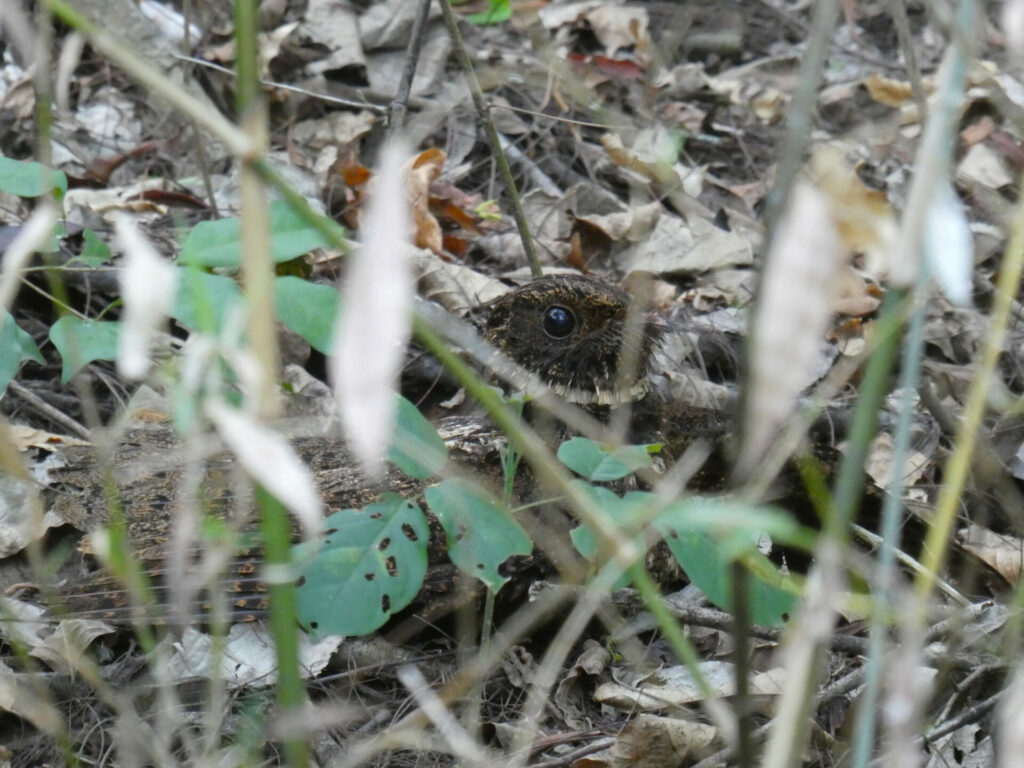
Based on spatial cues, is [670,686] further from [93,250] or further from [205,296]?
[205,296]

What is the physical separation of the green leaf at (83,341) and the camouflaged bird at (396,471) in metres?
1.07

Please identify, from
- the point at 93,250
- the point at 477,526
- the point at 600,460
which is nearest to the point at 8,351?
the point at 93,250

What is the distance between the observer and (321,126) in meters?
4.95

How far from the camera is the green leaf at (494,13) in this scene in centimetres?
513

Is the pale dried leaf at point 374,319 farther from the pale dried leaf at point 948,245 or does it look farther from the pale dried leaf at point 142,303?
the pale dried leaf at point 948,245

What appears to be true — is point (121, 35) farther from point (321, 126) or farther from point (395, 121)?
point (395, 121)

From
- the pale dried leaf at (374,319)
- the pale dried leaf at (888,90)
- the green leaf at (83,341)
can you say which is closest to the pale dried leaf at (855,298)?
the pale dried leaf at (888,90)

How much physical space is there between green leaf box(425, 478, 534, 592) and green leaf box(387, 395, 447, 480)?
53 millimetres

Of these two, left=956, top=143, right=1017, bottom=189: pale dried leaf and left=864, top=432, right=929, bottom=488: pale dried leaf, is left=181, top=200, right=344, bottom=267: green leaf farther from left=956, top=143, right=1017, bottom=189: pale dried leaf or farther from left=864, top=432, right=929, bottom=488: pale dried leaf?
left=956, top=143, right=1017, bottom=189: pale dried leaf

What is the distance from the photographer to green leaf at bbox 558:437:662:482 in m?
1.69

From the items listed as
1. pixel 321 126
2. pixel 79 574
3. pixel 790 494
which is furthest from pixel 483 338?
pixel 321 126

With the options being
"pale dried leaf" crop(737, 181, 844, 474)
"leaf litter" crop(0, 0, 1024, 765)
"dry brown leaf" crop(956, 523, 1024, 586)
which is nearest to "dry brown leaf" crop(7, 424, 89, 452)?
"leaf litter" crop(0, 0, 1024, 765)

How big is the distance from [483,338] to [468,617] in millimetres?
1107

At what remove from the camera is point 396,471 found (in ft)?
10.6
